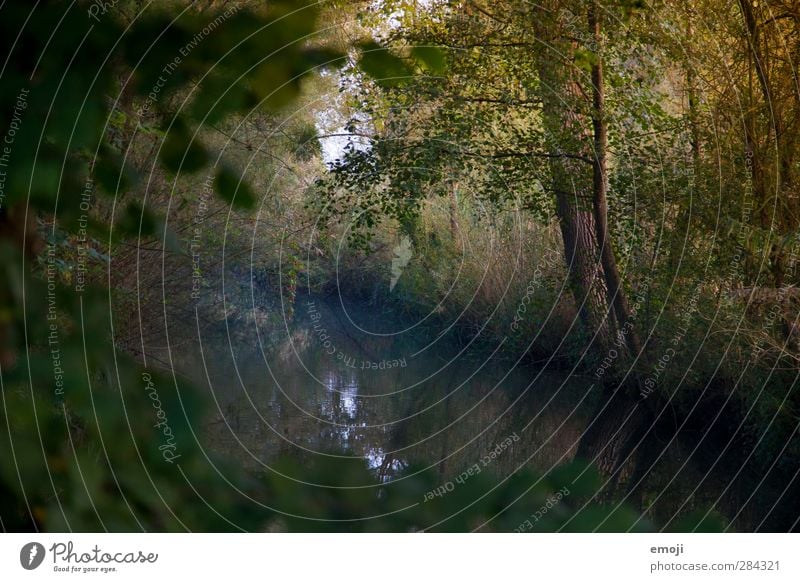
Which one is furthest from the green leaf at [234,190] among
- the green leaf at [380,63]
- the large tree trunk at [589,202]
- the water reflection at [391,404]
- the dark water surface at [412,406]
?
the large tree trunk at [589,202]

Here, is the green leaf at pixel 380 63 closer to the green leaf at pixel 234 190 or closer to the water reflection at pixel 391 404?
the green leaf at pixel 234 190

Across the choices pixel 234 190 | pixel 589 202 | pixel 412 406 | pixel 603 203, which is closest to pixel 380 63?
pixel 234 190

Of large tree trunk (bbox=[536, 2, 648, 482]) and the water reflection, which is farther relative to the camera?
large tree trunk (bbox=[536, 2, 648, 482])

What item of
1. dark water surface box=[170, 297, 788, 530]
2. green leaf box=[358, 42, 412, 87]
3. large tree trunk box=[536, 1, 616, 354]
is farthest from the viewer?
large tree trunk box=[536, 1, 616, 354]

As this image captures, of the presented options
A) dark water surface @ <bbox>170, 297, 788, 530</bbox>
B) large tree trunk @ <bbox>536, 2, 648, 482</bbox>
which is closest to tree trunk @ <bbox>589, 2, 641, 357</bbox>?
large tree trunk @ <bbox>536, 2, 648, 482</bbox>

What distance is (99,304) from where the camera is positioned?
546mm

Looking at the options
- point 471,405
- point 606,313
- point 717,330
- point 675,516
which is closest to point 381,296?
point 471,405

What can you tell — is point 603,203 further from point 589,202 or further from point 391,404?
point 391,404

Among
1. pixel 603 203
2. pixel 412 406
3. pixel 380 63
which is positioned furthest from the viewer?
pixel 412 406

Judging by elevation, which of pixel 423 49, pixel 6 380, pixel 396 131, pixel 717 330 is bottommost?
pixel 717 330

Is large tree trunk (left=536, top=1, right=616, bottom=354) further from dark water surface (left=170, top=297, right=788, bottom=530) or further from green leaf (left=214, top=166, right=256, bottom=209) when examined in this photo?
green leaf (left=214, top=166, right=256, bottom=209)

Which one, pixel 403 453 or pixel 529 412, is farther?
pixel 529 412
